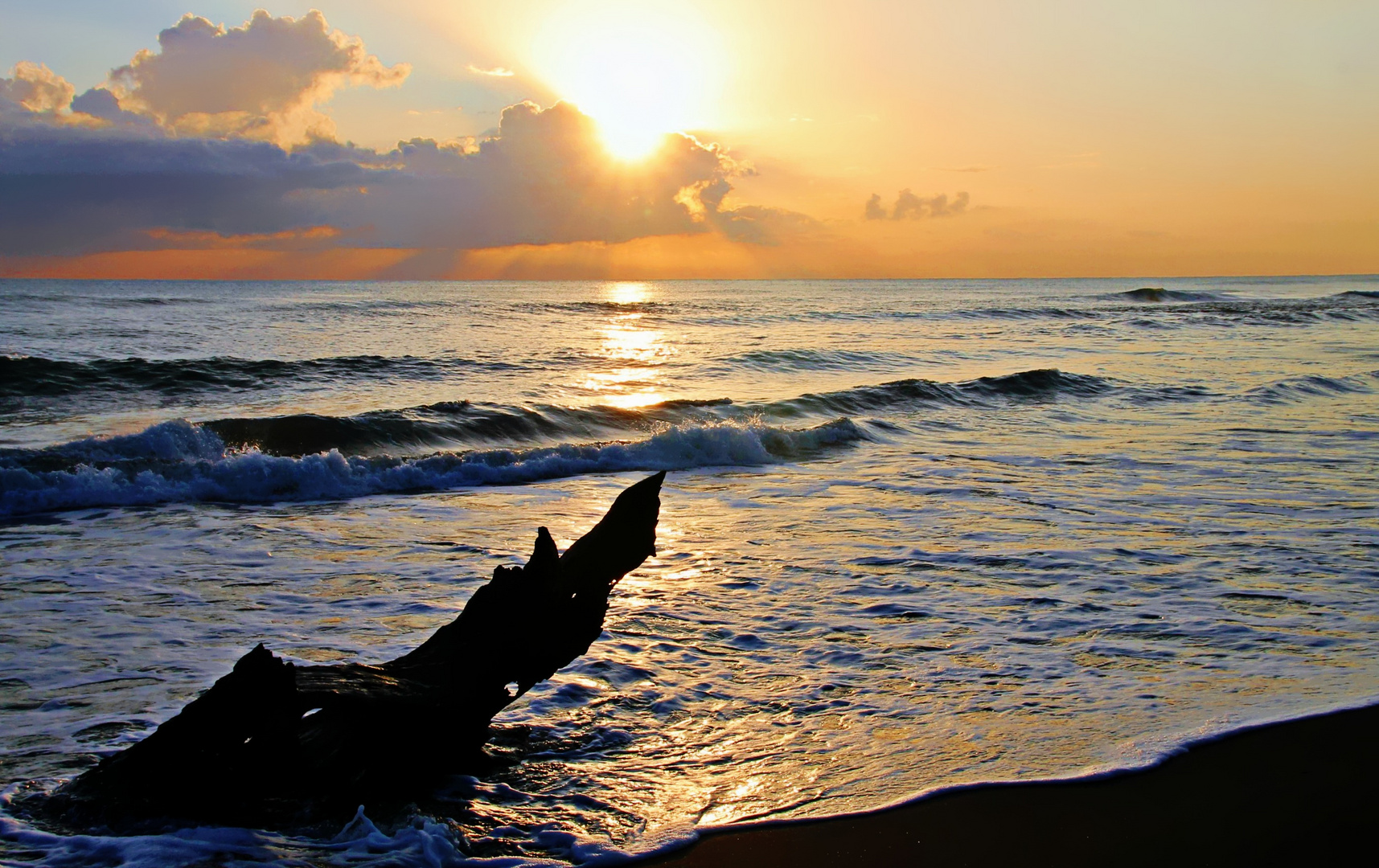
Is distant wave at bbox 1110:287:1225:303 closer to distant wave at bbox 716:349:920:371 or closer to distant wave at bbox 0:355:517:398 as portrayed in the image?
distant wave at bbox 716:349:920:371

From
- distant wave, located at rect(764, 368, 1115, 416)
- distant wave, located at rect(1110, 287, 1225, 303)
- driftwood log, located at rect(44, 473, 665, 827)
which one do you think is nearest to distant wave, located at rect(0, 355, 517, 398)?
distant wave, located at rect(764, 368, 1115, 416)

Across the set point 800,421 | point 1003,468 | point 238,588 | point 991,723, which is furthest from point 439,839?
point 800,421

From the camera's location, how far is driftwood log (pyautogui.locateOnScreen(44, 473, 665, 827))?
334cm

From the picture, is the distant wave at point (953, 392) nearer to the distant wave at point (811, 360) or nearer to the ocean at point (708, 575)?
the ocean at point (708, 575)

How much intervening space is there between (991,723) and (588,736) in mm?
2008

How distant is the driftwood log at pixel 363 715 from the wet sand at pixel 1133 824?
39.9 inches

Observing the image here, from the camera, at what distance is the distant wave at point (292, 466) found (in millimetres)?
10344

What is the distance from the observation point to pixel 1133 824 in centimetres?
373

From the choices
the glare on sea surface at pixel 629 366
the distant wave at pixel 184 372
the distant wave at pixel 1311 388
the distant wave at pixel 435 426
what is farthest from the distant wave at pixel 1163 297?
the distant wave at pixel 435 426

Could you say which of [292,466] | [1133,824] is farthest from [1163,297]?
[1133,824]

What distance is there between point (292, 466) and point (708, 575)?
655 cm

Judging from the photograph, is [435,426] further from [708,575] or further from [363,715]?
[363,715]

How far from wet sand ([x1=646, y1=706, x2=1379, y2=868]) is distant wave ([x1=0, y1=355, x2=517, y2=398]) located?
744 inches

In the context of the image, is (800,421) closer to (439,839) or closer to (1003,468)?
(1003,468)
